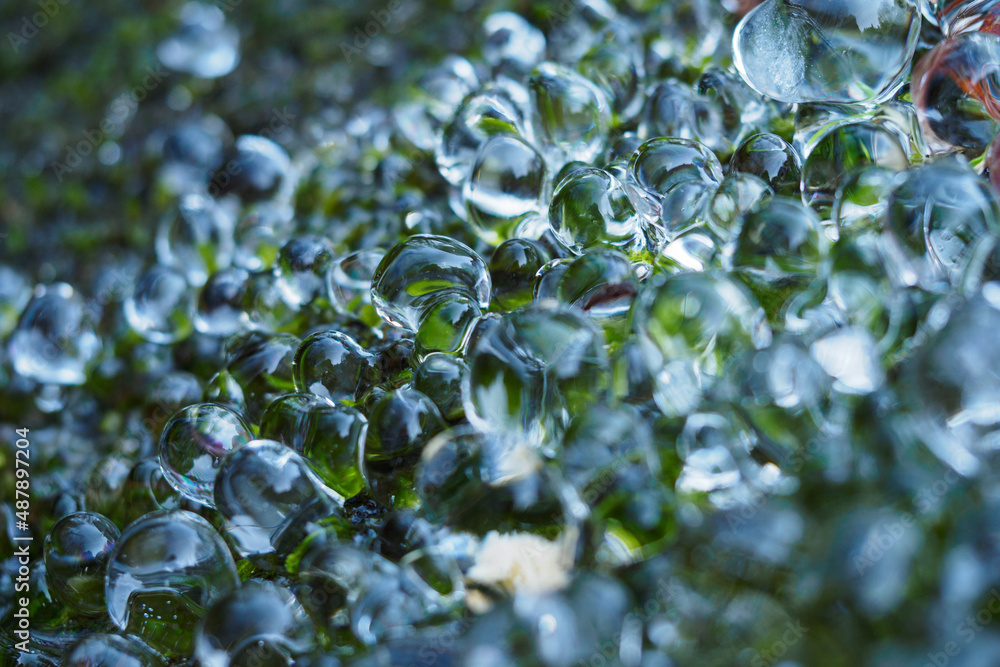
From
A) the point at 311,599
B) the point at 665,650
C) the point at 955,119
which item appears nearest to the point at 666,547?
the point at 665,650

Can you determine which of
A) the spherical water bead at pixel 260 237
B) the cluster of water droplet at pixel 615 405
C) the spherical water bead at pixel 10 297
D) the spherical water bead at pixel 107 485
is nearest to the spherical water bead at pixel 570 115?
the cluster of water droplet at pixel 615 405

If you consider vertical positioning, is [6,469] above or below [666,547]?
below

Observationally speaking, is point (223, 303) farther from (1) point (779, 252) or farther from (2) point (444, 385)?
(1) point (779, 252)

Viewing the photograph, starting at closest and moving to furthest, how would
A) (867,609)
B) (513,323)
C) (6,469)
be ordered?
(867,609) → (513,323) → (6,469)

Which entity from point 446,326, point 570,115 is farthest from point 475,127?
point 446,326

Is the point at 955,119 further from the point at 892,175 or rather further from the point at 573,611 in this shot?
the point at 573,611

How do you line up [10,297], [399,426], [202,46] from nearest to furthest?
[399,426], [10,297], [202,46]

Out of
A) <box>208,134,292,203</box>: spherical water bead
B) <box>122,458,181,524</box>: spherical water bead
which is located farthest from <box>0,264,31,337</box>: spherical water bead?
<box>122,458,181,524</box>: spherical water bead
